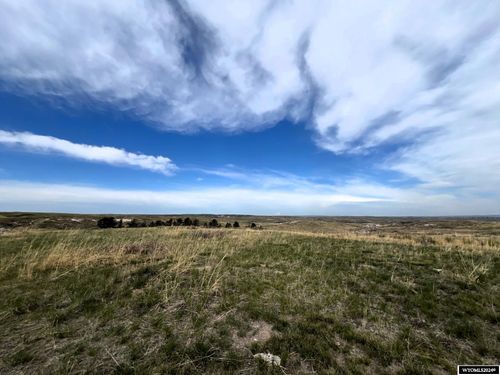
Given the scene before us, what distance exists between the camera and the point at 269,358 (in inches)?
166

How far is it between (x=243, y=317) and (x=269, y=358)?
1364mm

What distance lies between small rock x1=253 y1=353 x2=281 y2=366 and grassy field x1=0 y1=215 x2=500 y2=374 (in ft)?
0.33

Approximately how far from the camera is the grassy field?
165 inches

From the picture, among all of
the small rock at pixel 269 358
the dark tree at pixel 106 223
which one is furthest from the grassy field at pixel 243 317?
the dark tree at pixel 106 223

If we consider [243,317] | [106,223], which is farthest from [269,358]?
[106,223]

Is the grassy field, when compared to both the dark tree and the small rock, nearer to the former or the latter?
the small rock

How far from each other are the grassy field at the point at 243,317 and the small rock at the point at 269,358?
0.33ft

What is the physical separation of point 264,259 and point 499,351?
23.3 ft

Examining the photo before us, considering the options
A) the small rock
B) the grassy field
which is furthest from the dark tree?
the small rock

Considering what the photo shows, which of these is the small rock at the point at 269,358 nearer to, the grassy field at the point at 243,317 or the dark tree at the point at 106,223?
the grassy field at the point at 243,317

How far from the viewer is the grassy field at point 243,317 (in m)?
4.18

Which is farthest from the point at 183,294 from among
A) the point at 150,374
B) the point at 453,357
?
the point at 453,357

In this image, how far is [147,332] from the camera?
4996 mm

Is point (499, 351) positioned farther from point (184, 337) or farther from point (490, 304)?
point (184, 337)
